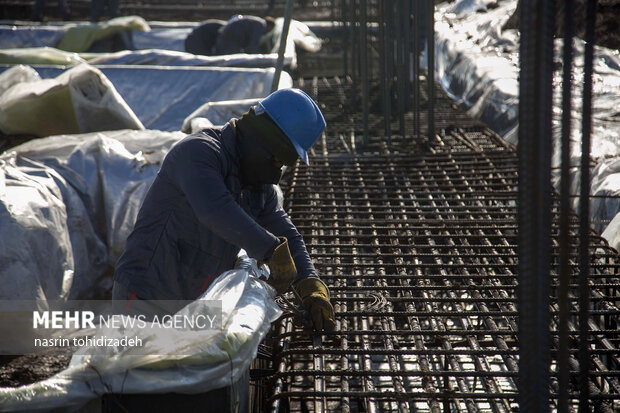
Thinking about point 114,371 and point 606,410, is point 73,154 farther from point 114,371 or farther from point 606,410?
point 606,410

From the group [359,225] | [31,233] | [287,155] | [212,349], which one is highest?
[287,155]

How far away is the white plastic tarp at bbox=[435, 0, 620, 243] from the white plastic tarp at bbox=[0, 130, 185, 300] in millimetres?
3340

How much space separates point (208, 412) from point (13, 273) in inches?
93.6

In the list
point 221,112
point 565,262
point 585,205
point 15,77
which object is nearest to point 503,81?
point 221,112

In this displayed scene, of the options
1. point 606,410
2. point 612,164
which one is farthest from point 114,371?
point 612,164

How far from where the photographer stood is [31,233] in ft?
13.5

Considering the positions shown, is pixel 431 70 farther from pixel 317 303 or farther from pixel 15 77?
pixel 317 303

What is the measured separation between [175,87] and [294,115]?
5188 mm

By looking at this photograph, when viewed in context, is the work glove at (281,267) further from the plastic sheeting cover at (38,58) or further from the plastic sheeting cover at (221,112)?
the plastic sheeting cover at (38,58)

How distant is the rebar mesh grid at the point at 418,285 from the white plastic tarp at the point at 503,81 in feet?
1.56

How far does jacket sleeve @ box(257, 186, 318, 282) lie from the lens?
3.16 metres

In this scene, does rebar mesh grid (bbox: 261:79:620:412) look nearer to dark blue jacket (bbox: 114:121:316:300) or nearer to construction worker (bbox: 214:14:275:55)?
dark blue jacket (bbox: 114:121:316:300)

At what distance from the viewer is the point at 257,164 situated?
115 inches

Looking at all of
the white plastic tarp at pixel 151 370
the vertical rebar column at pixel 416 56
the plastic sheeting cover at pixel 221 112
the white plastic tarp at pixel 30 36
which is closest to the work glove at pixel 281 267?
the white plastic tarp at pixel 151 370
